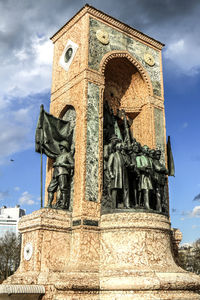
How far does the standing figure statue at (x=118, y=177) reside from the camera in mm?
11828

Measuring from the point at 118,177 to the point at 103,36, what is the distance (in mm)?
6011

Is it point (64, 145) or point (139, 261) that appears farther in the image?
point (64, 145)

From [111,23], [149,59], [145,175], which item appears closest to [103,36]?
[111,23]

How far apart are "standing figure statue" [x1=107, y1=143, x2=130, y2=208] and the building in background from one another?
56.5 meters

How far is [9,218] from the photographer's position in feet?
229

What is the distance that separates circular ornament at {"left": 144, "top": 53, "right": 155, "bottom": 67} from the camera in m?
15.7

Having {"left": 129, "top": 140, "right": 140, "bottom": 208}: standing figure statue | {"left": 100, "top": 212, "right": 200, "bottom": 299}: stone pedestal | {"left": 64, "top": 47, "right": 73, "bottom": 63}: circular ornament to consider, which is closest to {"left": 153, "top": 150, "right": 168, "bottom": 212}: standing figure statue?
{"left": 129, "top": 140, "right": 140, "bottom": 208}: standing figure statue

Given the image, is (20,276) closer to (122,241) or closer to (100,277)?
(100,277)

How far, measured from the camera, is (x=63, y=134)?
13.4 m

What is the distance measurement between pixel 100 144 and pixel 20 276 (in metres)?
5.12

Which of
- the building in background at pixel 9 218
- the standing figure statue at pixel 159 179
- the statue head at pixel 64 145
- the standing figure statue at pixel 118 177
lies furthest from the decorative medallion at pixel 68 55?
the building in background at pixel 9 218

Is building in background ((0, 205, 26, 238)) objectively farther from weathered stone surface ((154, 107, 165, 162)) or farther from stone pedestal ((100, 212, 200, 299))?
stone pedestal ((100, 212, 200, 299))

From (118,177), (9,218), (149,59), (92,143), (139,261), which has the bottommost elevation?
Answer: (139,261)

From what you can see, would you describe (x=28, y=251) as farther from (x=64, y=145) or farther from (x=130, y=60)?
(x=130, y=60)
